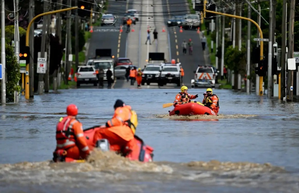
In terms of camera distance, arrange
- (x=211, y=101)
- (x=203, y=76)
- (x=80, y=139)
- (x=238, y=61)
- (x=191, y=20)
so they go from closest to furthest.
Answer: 1. (x=80, y=139)
2. (x=211, y=101)
3. (x=238, y=61)
4. (x=203, y=76)
5. (x=191, y=20)

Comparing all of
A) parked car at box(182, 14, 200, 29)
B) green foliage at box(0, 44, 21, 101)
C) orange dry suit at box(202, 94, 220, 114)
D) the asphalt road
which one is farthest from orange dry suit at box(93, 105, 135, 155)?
parked car at box(182, 14, 200, 29)

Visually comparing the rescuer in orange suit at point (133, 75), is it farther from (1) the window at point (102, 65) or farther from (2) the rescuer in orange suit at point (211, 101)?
(2) the rescuer in orange suit at point (211, 101)

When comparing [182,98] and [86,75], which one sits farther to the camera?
[86,75]

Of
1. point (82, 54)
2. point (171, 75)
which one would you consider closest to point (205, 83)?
point (171, 75)

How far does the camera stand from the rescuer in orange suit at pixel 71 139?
A: 1764 centimetres

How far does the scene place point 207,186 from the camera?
1530cm

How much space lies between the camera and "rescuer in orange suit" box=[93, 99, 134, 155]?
1798 centimetres

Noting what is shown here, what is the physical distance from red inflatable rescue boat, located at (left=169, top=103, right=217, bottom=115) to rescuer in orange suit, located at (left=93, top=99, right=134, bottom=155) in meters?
14.5

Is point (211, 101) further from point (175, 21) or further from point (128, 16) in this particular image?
point (128, 16)

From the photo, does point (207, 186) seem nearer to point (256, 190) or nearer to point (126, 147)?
point (256, 190)

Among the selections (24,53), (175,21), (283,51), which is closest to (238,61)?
(283,51)

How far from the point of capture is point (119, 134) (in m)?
18.0

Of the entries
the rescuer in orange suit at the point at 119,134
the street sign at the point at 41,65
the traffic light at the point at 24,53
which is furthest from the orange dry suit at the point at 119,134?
the street sign at the point at 41,65

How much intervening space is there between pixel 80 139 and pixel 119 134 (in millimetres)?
790
